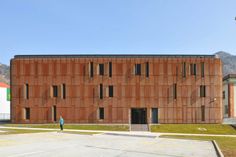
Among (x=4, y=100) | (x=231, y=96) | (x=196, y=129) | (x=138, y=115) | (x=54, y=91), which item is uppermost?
(x=54, y=91)

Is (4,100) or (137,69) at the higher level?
(137,69)

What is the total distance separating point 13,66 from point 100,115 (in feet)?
56.4

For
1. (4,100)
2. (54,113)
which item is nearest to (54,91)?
(54,113)

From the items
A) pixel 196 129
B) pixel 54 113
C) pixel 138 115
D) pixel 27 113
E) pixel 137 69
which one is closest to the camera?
pixel 196 129

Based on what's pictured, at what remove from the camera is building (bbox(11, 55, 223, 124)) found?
54.0m

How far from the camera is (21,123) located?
54562 millimetres

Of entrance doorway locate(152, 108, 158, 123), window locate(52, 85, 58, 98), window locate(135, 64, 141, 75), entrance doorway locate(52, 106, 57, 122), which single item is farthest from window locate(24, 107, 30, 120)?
entrance doorway locate(152, 108, 158, 123)

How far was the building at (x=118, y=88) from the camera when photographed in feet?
177

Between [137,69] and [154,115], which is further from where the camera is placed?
[137,69]

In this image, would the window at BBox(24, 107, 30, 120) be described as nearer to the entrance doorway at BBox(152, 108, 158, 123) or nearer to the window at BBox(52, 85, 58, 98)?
the window at BBox(52, 85, 58, 98)

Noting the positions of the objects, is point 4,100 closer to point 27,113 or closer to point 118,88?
point 27,113

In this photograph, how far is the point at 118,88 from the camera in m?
54.2

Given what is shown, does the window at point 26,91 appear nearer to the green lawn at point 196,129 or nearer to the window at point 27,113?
the window at point 27,113

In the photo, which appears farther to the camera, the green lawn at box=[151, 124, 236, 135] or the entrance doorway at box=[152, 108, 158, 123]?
the entrance doorway at box=[152, 108, 158, 123]
